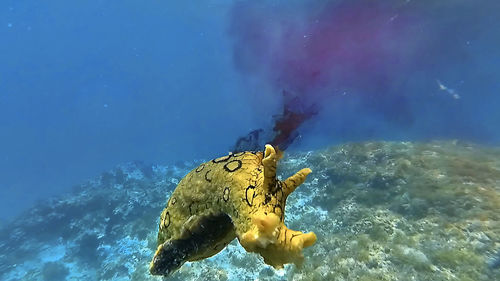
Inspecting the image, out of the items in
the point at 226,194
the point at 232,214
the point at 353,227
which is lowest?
the point at 232,214

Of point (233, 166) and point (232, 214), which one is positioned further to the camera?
point (233, 166)

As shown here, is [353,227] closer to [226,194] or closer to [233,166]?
[233,166]

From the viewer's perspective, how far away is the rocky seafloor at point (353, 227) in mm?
7152

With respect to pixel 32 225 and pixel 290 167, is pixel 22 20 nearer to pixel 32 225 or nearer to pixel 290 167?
pixel 32 225

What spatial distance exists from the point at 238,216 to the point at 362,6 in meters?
24.8

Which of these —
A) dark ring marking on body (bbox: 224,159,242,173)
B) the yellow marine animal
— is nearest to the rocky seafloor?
the yellow marine animal

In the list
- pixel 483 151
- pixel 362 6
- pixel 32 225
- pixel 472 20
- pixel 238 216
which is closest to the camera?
pixel 238 216

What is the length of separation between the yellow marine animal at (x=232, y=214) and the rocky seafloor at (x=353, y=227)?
4.96 m

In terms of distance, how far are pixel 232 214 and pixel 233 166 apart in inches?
22.0

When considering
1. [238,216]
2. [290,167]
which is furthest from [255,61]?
[238,216]

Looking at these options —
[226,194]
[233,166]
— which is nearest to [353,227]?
[233,166]

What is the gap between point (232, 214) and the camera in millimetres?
2672

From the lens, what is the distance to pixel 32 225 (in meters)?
20.1

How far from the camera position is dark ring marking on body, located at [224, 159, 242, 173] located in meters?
3.03
